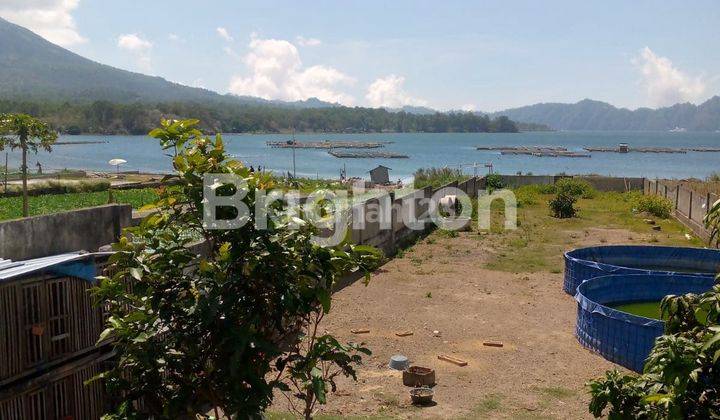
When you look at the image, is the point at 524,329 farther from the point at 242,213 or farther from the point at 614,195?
the point at 614,195

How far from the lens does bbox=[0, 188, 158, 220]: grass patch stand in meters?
23.7

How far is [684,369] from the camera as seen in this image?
3018mm

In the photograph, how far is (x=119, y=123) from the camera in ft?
564

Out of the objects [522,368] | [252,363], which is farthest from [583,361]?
[252,363]

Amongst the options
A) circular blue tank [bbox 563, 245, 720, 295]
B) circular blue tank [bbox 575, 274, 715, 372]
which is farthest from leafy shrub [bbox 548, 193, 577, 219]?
circular blue tank [bbox 575, 274, 715, 372]

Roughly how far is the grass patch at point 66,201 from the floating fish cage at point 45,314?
17722mm

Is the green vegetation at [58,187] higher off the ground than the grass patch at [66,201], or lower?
higher

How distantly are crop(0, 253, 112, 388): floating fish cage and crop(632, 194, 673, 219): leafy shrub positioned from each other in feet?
71.6

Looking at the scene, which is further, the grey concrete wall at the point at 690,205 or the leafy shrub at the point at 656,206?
the leafy shrub at the point at 656,206

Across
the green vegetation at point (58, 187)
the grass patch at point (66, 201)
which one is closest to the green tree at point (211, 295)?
the grass patch at point (66, 201)

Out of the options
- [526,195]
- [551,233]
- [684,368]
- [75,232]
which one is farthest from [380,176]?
[684,368]

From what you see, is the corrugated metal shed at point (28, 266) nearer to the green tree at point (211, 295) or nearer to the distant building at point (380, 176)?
the green tree at point (211, 295)

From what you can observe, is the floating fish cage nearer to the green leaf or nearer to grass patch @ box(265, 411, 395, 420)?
grass patch @ box(265, 411, 395, 420)

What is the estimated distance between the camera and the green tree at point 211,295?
3.45m
